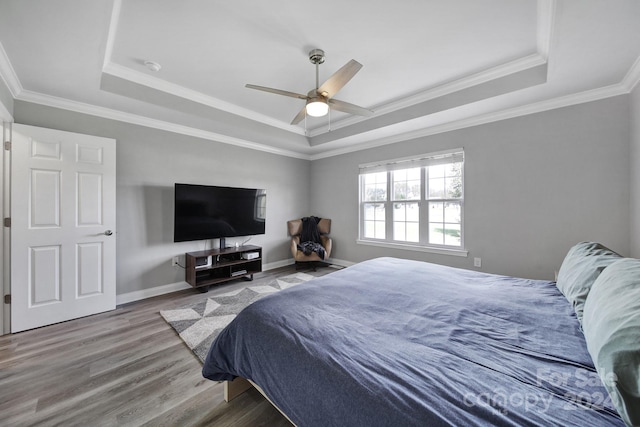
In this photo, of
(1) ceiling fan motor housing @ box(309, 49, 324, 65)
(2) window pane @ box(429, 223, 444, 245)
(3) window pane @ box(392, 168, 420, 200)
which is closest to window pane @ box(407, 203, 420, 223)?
(3) window pane @ box(392, 168, 420, 200)

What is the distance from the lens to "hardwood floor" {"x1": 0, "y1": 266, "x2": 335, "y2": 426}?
1.47 meters

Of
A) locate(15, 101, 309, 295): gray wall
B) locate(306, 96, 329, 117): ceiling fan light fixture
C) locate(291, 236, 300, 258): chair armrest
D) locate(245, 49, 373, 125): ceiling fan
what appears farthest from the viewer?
locate(291, 236, 300, 258): chair armrest

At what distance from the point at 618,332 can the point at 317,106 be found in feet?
7.35

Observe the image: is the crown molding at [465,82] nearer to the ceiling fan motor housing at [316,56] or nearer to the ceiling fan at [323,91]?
the ceiling fan at [323,91]

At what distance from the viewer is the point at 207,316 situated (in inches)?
108

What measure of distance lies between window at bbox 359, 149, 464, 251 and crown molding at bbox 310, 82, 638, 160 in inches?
13.6

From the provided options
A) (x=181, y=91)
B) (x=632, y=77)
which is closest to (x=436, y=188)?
(x=632, y=77)

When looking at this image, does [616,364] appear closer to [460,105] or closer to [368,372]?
[368,372]

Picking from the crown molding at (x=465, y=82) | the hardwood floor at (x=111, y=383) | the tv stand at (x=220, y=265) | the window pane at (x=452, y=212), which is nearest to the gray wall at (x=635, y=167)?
the crown molding at (x=465, y=82)

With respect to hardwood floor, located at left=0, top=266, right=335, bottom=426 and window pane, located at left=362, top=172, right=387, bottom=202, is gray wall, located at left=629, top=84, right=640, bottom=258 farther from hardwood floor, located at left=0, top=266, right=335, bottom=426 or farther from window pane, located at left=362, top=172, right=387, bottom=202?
hardwood floor, located at left=0, top=266, right=335, bottom=426

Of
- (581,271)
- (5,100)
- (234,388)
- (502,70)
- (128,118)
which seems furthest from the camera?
(128,118)

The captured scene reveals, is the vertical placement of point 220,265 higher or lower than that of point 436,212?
lower

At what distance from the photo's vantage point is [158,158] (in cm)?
347

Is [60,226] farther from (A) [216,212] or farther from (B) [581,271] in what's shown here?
(B) [581,271]
